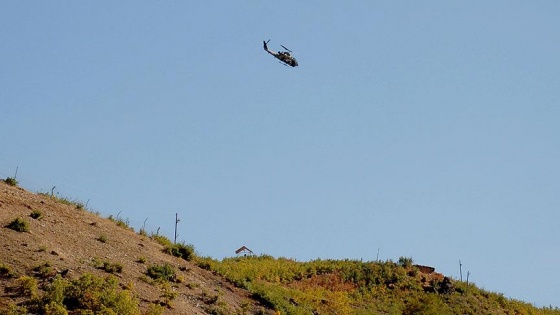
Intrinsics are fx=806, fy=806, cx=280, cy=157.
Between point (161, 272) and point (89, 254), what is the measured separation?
3301 millimetres

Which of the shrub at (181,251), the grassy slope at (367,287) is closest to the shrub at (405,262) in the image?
the grassy slope at (367,287)

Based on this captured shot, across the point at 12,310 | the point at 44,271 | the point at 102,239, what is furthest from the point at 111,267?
the point at 12,310

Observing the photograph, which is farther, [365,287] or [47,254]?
[365,287]

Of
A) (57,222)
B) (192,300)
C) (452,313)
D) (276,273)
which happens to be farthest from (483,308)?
(57,222)

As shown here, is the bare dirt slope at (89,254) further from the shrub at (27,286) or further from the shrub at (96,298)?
the shrub at (96,298)

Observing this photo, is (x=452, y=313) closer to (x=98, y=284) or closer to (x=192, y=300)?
(x=192, y=300)

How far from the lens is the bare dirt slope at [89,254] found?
3231 centimetres

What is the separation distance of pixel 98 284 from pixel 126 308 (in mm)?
1983

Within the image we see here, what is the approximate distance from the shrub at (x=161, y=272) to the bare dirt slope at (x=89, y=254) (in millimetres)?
400

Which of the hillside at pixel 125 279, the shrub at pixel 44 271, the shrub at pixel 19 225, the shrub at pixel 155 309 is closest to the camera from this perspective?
the hillside at pixel 125 279

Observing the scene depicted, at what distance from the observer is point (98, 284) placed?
99.2ft

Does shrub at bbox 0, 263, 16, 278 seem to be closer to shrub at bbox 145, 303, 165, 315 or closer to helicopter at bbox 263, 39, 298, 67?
shrub at bbox 145, 303, 165, 315

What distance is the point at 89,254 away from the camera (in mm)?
35031

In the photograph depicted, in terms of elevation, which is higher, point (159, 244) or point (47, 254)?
point (159, 244)
